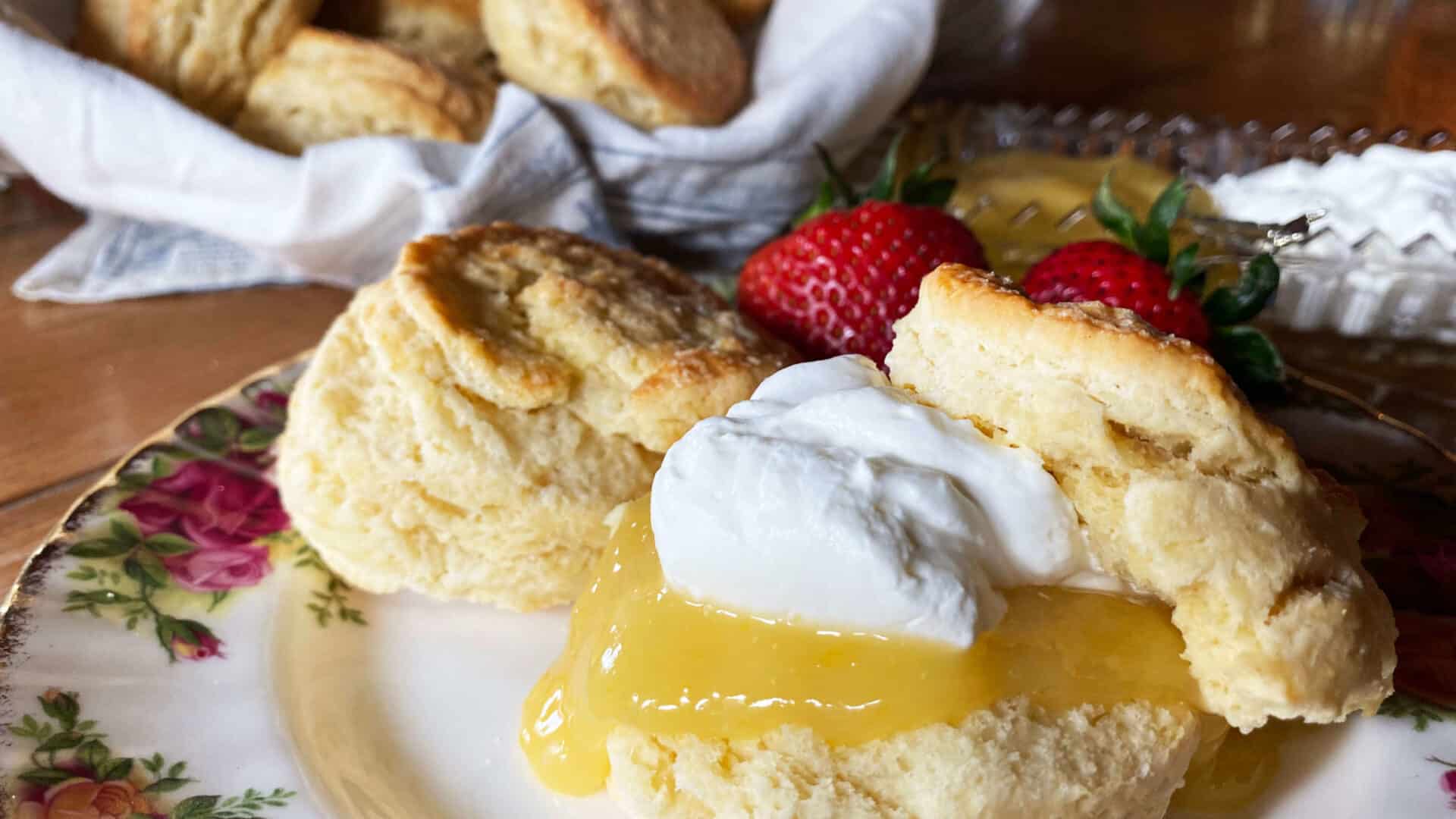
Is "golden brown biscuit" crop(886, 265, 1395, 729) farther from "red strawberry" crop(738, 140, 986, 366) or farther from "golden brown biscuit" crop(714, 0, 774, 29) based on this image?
"golden brown biscuit" crop(714, 0, 774, 29)

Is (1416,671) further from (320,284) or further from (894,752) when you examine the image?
(320,284)

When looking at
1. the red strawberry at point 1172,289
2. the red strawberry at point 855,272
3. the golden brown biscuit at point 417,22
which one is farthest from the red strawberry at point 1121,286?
the golden brown biscuit at point 417,22

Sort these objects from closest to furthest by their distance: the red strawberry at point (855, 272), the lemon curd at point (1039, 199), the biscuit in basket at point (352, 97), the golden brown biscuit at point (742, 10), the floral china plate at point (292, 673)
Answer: the floral china plate at point (292, 673), the red strawberry at point (855, 272), the biscuit in basket at point (352, 97), the lemon curd at point (1039, 199), the golden brown biscuit at point (742, 10)

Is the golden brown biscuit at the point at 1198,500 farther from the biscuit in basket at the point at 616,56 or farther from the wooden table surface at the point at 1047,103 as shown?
the biscuit in basket at the point at 616,56

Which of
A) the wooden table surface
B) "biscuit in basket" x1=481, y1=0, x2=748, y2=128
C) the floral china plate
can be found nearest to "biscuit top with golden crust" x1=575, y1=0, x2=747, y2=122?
"biscuit in basket" x1=481, y1=0, x2=748, y2=128

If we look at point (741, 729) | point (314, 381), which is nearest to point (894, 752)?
point (741, 729)
